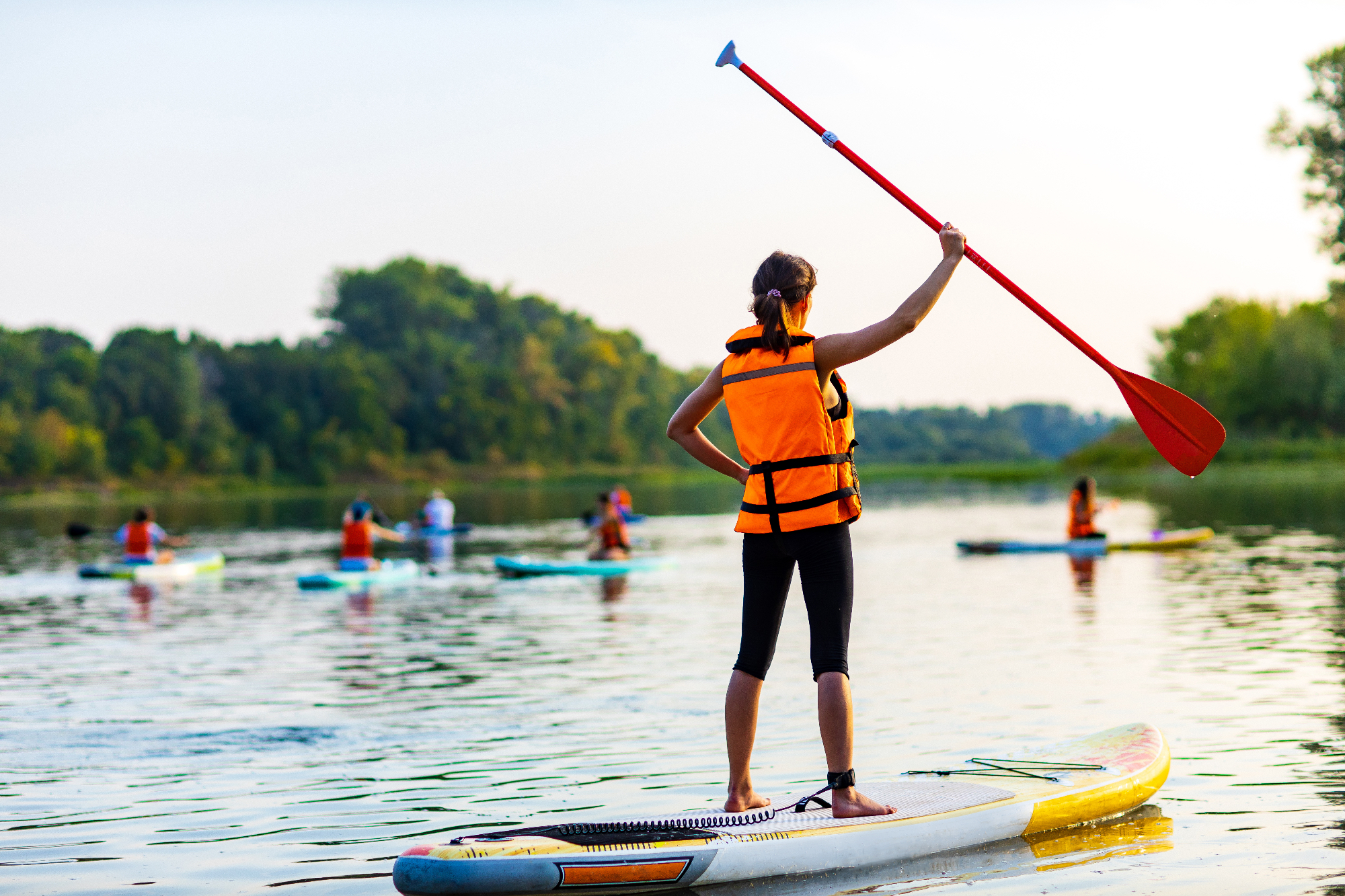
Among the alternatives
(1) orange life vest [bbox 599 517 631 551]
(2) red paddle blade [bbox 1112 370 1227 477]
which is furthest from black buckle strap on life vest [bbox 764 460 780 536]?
(1) orange life vest [bbox 599 517 631 551]

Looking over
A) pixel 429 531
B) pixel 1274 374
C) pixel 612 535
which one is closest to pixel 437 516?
pixel 429 531

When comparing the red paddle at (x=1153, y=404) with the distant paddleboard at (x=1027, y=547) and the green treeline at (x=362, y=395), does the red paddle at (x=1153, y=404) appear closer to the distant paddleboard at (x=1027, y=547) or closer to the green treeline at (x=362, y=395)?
the distant paddleboard at (x=1027, y=547)

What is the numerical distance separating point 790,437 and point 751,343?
0.39 m

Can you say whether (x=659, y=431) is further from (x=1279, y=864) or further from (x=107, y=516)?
(x=1279, y=864)

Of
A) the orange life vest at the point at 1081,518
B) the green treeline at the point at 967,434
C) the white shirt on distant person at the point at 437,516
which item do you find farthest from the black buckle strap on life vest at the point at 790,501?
the green treeline at the point at 967,434

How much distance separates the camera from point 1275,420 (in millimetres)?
77938

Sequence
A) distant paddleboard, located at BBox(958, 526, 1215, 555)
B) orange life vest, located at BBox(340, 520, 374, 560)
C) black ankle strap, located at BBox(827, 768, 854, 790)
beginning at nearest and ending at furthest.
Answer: black ankle strap, located at BBox(827, 768, 854, 790) → orange life vest, located at BBox(340, 520, 374, 560) → distant paddleboard, located at BBox(958, 526, 1215, 555)

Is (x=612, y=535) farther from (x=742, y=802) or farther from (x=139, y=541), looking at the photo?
(x=742, y=802)

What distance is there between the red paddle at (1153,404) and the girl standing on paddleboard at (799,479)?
3.96 ft

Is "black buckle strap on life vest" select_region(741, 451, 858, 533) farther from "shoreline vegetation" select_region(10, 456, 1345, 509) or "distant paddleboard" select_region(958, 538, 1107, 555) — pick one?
"shoreline vegetation" select_region(10, 456, 1345, 509)

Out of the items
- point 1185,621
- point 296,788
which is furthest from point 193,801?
point 1185,621

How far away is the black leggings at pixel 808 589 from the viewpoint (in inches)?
209

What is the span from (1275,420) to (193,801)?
79.2m

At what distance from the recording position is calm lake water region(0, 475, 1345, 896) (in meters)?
5.79
